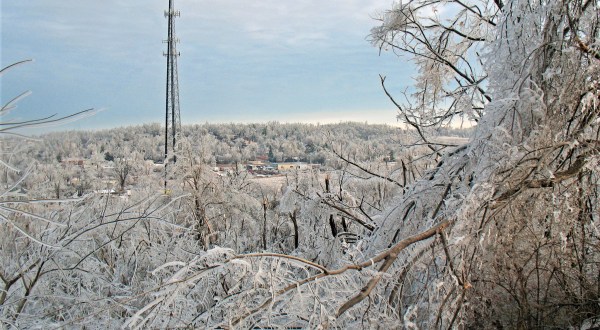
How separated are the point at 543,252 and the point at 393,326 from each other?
1.23 metres

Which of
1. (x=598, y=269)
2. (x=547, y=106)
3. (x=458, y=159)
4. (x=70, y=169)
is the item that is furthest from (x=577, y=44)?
(x=70, y=169)

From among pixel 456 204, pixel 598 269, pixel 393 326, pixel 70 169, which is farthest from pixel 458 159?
pixel 70 169

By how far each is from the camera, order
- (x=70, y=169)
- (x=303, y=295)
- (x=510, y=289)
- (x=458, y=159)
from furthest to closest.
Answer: (x=70, y=169)
(x=458, y=159)
(x=510, y=289)
(x=303, y=295)

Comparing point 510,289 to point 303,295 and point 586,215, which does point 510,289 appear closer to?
point 586,215

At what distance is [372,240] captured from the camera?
355 centimetres

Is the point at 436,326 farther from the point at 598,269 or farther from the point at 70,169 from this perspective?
the point at 70,169

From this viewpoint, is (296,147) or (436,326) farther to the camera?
(296,147)

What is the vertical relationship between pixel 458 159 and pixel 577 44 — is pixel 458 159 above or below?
below

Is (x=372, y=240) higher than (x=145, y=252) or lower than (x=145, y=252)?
higher

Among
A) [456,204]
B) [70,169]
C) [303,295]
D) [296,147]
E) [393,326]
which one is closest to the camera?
[303,295]

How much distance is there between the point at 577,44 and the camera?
289cm

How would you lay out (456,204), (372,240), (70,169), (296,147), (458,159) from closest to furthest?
(456,204) < (458,159) < (372,240) < (70,169) < (296,147)

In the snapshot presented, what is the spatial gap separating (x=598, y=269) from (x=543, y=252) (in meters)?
0.37

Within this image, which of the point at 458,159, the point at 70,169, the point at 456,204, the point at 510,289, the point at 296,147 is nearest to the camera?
the point at 456,204
